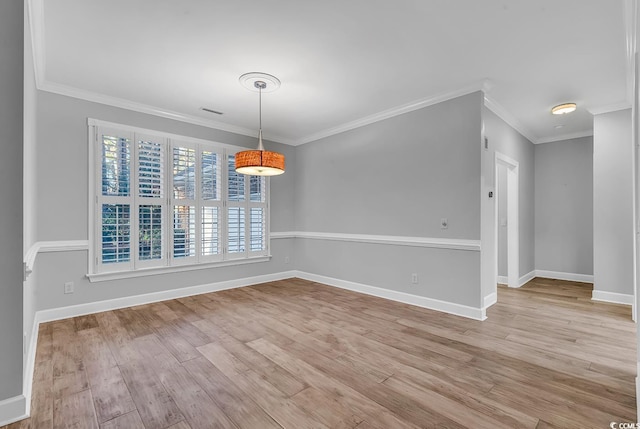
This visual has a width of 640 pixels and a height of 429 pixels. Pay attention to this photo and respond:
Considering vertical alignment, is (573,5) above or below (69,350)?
above

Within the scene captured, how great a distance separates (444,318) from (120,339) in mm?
3565

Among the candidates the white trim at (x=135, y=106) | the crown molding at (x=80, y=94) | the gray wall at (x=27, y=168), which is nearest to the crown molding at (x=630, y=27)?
the gray wall at (x=27, y=168)

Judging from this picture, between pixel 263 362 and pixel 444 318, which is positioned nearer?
pixel 263 362

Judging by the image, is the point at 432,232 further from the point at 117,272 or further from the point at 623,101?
the point at 117,272

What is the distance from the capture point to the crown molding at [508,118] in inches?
154

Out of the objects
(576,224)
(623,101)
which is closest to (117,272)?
(623,101)

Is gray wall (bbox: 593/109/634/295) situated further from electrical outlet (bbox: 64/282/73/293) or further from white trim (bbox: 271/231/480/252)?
electrical outlet (bbox: 64/282/73/293)

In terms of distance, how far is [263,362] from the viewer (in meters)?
2.50

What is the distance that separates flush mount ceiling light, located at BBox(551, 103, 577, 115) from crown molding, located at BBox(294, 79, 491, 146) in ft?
4.70

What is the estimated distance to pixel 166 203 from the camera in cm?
430

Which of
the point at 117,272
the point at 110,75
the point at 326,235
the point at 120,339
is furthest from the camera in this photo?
the point at 326,235

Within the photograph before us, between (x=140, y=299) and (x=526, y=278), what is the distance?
6.54 metres

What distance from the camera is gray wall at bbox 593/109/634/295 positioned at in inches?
160

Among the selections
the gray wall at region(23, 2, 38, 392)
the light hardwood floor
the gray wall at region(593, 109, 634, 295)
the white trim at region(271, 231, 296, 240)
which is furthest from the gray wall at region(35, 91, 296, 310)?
the gray wall at region(593, 109, 634, 295)
